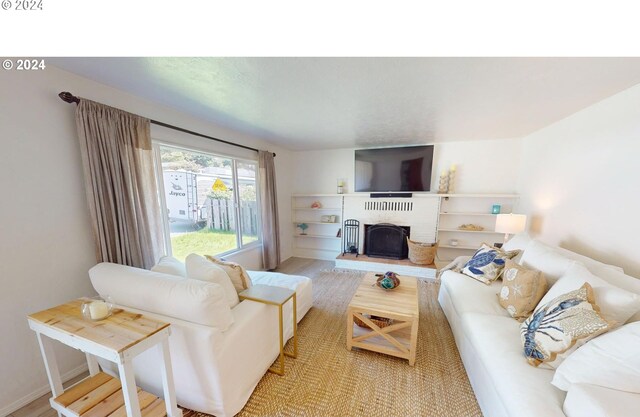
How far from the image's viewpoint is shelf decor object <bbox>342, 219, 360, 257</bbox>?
4020 millimetres

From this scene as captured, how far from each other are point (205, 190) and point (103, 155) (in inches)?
45.9

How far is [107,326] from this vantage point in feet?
3.35

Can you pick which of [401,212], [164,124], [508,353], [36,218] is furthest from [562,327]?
[164,124]

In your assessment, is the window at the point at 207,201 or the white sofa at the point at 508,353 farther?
the window at the point at 207,201

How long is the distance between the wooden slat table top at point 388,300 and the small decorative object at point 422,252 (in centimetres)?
140

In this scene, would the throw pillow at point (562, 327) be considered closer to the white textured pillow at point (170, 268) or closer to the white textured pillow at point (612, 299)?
the white textured pillow at point (612, 299)

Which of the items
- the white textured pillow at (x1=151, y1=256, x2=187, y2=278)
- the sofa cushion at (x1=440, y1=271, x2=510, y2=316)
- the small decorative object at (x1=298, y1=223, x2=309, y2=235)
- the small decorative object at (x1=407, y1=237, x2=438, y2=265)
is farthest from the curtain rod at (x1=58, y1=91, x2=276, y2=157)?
the sofa cushion at (x1=440, y1=271, x2=510, y2=316)

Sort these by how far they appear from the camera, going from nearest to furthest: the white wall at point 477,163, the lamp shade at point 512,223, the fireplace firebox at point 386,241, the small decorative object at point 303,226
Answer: the lamp shade at point 512,223 < the white wall at point 477,163 < the fireplace firebox at point 386,241 < the small decorative object at point 303,226

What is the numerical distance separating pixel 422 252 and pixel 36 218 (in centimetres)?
417

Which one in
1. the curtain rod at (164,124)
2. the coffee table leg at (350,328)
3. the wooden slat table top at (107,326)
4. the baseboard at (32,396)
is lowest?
the baseboard at (32,396)

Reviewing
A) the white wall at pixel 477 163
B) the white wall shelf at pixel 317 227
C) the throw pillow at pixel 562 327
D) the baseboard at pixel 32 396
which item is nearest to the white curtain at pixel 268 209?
the white wall shelf at pixel 317 227

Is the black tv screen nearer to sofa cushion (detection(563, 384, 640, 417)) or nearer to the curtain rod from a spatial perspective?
the curtain rod

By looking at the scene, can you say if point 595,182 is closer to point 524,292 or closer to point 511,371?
point 524,292

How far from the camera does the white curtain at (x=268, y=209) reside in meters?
3.51
